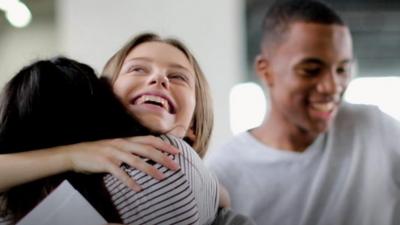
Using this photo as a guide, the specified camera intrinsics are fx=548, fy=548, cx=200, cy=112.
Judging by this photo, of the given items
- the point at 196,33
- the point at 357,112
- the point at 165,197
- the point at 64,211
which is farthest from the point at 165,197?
the point at 196,33

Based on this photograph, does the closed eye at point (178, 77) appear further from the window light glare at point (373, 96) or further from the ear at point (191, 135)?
the window light glare at point (373, 96)

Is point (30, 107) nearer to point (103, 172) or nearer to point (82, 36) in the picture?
point (103, 172)

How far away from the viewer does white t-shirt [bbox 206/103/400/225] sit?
834 millimetres

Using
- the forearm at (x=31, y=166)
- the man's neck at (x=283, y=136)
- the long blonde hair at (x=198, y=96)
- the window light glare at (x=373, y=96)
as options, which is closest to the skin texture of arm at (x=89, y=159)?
the forearm at (x=31, y=166)

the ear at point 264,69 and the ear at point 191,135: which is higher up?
the ear at point 264,69

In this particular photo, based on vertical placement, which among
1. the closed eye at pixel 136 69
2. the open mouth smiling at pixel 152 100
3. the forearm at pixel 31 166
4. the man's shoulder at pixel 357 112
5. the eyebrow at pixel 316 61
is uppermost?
the eyebrow at pixel 316 61

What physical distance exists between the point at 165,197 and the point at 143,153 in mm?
54

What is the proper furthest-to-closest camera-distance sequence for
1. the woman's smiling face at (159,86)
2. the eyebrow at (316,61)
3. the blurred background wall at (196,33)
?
the blurred background wall at (196,33) → the eyebrow at (316,61) → the woman's smiling face at (159,86)

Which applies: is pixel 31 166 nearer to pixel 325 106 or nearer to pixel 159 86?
pixel 159 86

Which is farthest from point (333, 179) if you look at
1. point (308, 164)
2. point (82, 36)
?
point (82, 36)

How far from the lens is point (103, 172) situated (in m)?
0.60

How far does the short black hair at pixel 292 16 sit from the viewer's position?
828 mm

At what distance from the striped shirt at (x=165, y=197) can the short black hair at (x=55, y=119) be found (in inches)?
1.1

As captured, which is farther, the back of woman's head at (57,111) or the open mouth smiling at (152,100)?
the open mouth smiling at (152,100)
